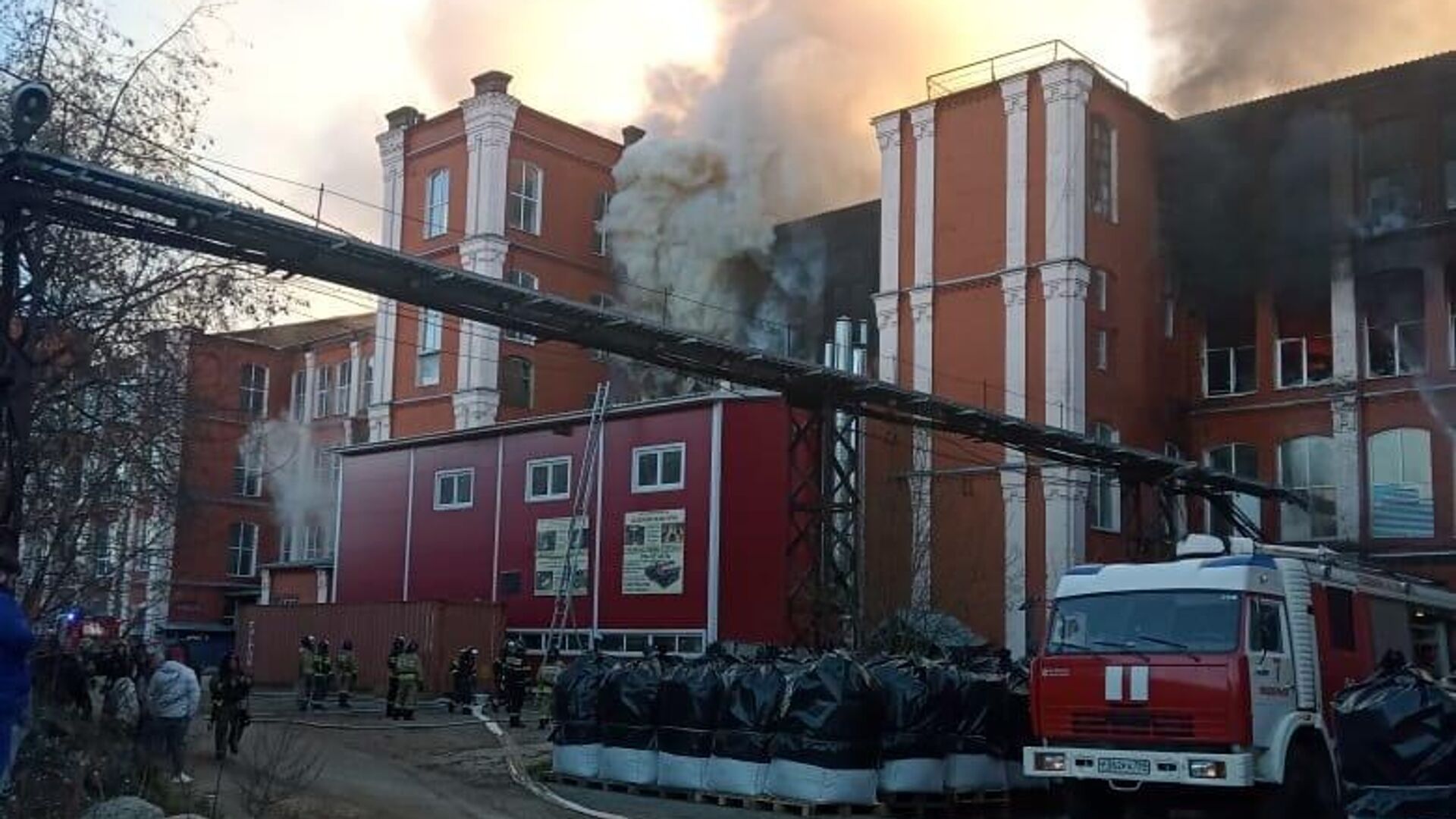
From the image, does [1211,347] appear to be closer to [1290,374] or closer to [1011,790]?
[1290,374]

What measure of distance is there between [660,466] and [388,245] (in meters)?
20.3

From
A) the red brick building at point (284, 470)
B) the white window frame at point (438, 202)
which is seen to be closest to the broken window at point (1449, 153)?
the white window frame at point (438, 202)

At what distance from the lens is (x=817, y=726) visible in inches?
618

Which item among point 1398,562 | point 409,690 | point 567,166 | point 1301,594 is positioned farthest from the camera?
point 567,166

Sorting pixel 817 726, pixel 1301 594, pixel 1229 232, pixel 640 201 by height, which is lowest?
pixel 817 726

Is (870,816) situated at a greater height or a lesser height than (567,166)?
lesser

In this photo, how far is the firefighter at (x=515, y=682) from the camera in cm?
2575

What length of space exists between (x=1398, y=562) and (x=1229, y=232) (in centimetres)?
960

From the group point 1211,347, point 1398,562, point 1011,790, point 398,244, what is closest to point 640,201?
point 398,244

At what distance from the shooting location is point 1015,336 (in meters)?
35.7

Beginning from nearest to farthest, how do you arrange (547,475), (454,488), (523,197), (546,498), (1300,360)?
1. (546,498)
2. (547,475)
3. (1300,360)
4. (454,488)
5. (523,197)

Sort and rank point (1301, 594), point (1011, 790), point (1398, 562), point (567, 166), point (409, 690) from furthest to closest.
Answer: point (567, 166)
point (1398, 562)
point (409, 690)
point (1011, 790)
point (1301, 594)

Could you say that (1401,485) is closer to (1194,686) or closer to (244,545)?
(1194,686)

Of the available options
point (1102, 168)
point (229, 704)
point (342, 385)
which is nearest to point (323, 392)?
point (342, 385)
